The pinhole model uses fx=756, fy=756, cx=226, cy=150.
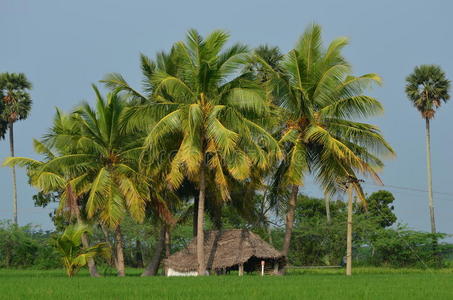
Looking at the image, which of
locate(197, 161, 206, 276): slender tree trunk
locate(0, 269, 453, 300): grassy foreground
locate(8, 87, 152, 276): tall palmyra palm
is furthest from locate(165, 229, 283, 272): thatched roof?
locate(0, 269, 453, 300): grassy foreground

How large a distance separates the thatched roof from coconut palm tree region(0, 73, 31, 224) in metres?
20.4

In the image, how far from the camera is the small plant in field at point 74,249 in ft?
96.3

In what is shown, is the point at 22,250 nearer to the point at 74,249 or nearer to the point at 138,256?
the point at 138,256

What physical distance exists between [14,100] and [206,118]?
23457 millimetres

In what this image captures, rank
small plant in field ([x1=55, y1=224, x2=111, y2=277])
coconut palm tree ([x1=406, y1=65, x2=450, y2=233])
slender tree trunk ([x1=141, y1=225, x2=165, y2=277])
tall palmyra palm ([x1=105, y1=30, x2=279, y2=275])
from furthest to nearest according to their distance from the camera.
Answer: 1. coconut palm tree ([x1=406, y1=65, x2=450, y2=233])
2. slender tree trunk ([x1=141, y1=225, x2=165, y2=277])
3. small plant in field ([x1=55, y1=224, x2=111, y2=277])
4. tall palmyra palm ([x1=105, y1=30, x2=279, y2=275])

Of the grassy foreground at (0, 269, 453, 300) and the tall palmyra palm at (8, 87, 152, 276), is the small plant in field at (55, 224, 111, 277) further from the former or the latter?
the grassy foreground at (0, 269, 453, 300)

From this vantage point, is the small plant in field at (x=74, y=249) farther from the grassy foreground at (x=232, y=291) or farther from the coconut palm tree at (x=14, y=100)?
the coconut palm tree at (x=14, y=100)

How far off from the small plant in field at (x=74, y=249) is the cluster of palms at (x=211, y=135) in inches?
36.3

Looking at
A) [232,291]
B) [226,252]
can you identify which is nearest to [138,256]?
[226,252]

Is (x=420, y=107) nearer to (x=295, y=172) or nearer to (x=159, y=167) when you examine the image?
(x=295, y=172)

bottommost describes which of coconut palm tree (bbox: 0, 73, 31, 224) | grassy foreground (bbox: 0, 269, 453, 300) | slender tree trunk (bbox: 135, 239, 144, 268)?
slender tree trunk (bbox: 135, 239, 144, 268)

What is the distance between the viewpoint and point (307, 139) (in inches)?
A: 1175

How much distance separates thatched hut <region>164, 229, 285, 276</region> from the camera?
29.9 metres

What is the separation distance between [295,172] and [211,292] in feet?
41.0
